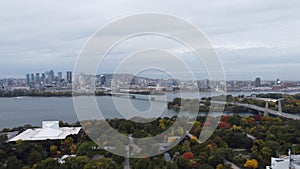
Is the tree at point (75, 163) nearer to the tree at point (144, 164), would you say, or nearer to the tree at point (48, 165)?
the tree at point (48, 165)

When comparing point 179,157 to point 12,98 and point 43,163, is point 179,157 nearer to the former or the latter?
point 43,163

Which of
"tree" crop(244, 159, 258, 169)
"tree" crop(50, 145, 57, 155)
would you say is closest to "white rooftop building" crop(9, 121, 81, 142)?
"tree" crop(50, 145, 57, 155)

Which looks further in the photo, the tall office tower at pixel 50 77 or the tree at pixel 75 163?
the tall office tower at pixel 50 77

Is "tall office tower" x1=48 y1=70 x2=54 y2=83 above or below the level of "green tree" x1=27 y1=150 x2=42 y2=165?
above

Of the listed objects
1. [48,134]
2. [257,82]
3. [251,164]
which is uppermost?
[257,82]

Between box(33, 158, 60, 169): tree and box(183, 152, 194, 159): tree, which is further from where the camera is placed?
box(183, 152, 194, 159): tree

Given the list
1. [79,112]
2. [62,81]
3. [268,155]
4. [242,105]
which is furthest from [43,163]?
[62,81]

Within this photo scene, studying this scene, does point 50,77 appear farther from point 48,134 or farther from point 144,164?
point 144,164

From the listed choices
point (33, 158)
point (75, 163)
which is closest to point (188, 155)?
point (75, 163)

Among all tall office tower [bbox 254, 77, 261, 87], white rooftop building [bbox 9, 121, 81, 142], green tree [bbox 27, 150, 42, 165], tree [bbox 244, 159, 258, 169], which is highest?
tall office tower [bbox 254, 77, 261, 87]

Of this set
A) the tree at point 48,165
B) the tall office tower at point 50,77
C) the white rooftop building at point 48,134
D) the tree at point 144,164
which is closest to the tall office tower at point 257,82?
the tall office tower at point 50,77

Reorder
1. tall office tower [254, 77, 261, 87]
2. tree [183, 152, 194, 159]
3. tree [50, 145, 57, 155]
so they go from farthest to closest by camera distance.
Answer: tall office tower [254, 77, 261, 87] → tree [50, 145, 57, 155] → tree [183, 152, 194, 159]

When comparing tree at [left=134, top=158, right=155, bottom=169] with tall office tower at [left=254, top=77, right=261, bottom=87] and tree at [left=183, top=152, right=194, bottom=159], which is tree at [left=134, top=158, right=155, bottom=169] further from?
tall office tower at [left=254, top=77, right=261, bottom=87]
